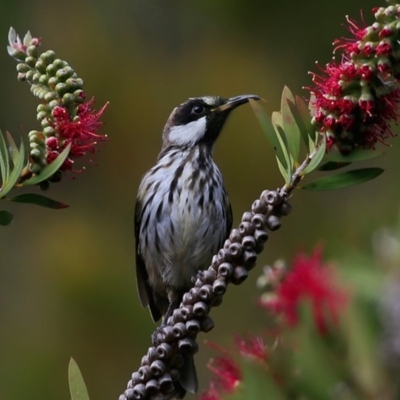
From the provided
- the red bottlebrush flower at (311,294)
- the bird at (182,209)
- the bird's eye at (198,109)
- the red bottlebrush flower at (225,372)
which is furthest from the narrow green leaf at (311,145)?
the bird's eye at (198,109)

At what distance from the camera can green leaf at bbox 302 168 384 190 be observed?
2.09m

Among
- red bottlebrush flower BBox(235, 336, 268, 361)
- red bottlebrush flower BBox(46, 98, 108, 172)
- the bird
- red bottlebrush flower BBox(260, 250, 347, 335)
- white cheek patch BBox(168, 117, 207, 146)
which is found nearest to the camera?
red bottlebrush flower BBox(260, 250, 347, 335)

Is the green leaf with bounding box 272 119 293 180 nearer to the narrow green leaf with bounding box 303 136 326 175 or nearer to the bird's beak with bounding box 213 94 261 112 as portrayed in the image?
the narrow green leaf with bounding box 303 136 326 175

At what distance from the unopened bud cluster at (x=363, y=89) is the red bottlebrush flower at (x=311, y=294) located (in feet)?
1.27

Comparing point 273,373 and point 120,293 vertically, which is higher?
point 273,373

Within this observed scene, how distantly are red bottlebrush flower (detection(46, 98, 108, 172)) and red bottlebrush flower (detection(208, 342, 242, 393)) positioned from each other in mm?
484

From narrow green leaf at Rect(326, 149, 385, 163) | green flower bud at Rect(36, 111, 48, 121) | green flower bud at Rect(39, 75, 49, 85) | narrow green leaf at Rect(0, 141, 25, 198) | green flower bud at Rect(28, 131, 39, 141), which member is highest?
Result: green flower bud at Rect(39, 75, 49, 85)

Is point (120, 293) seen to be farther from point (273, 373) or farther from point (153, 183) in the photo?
point (273, 373)

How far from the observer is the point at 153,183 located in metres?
4.56

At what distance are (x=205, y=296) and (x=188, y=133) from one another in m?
2.52

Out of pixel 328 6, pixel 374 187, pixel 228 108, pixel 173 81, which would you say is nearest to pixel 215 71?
pixel 173 81

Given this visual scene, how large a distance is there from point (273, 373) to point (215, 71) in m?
7.28

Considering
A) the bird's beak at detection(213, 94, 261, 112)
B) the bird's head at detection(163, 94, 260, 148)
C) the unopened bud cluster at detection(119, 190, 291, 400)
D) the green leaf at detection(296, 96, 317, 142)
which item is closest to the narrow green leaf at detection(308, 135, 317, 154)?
the green leaf at detection(296, 96, 317, 142)

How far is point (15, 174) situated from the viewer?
200 centimetres
